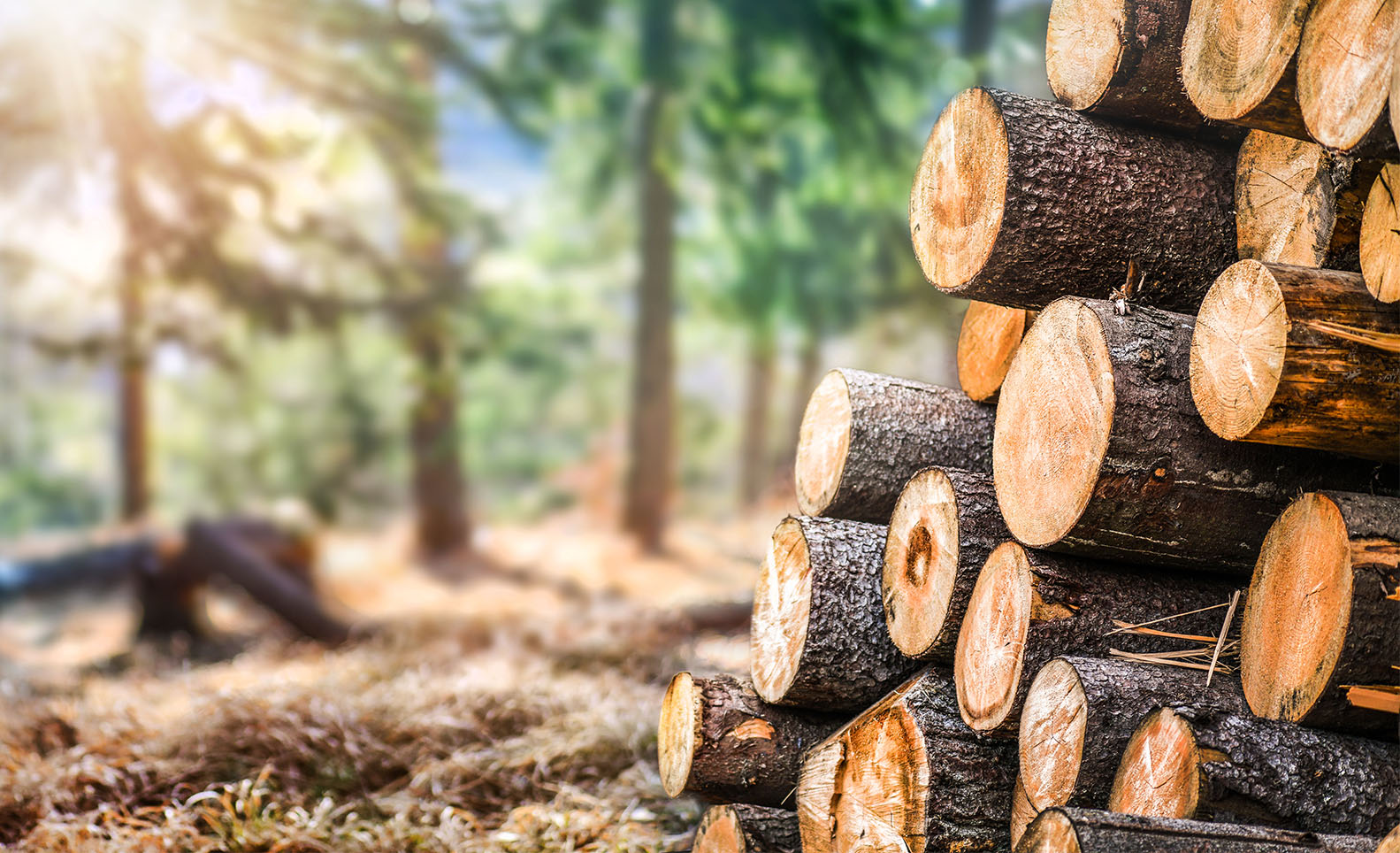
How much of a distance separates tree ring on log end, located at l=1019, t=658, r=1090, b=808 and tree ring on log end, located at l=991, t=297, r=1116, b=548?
248 mm

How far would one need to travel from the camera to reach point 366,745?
2.85 meters

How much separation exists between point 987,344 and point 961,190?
484 millimetres

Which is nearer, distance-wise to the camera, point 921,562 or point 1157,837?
point 1157,837

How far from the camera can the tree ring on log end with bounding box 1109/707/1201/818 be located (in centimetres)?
142

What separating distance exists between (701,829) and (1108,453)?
1.27 metres

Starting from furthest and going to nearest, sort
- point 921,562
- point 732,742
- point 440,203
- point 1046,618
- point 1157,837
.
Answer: point 440,203 → point 732,742 → point 921,562 → point 1046,618 → point 1157,837

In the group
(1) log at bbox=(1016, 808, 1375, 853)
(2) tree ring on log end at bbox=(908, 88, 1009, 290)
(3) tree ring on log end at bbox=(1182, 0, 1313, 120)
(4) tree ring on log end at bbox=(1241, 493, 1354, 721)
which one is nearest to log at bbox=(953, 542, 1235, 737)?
(4) tree ring on log end at bbox=(1241, 493, 1354, 721)

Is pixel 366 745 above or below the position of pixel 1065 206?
below

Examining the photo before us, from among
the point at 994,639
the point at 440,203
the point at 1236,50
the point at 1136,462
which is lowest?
the point at 994,639

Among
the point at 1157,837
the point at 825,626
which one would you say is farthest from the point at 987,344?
the point at 1157,837

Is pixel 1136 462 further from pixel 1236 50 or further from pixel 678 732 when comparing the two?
pixel 678 732

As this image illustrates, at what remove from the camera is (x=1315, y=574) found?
4.62 ft

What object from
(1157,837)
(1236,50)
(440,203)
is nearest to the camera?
(1157,837)

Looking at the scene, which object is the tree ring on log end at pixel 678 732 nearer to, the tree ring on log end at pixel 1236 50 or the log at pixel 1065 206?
the log at pixel 1065 206
